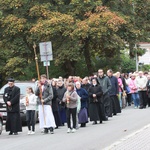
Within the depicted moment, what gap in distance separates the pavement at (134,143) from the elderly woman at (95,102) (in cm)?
507

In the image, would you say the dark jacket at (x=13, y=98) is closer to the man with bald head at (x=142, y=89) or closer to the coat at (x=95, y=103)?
the coat at (x=95, y=103)

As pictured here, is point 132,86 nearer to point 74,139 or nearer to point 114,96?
point 114,96

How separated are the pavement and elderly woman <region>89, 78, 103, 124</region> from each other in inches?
199

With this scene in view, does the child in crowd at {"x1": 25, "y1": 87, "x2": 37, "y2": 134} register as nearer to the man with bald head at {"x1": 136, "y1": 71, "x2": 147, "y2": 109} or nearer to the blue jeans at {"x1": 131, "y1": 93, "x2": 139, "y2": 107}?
the man with bald head at {"x1": 136, "y1": 71, "x2": 147, "y2": 109}

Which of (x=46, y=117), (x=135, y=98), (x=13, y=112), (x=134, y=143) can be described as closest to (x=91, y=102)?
(x=46, y=117)

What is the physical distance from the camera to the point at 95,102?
2002 centimetres

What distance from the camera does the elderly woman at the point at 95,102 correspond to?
19.8m

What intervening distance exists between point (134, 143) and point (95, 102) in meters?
7.25

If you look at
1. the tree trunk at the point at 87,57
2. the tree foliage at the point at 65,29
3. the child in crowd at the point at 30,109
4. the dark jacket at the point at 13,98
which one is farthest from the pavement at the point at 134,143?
the tree trunk at the point at 87,57

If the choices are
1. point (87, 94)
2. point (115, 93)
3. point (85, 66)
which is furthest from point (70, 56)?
point (87, 94)

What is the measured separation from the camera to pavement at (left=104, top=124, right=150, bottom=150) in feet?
39.7

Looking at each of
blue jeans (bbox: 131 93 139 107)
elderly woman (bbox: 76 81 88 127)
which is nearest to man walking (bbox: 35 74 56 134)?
elderly woman (bbox: 76 81 88 127)

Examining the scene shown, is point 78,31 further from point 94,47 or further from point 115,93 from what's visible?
point 115,93

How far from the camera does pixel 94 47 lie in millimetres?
38875
